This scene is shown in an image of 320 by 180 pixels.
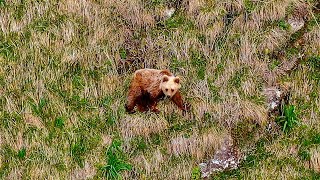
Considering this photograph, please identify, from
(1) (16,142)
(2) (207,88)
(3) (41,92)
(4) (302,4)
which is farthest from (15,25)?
(4) (302,4)

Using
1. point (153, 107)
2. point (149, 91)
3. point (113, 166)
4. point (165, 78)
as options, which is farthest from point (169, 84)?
point (113, 166)

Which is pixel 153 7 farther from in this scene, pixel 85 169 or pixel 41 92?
pixel 85 169

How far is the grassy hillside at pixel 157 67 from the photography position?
786 cm

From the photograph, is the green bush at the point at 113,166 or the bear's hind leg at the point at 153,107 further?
the bear's hind leg at the point at 153,107

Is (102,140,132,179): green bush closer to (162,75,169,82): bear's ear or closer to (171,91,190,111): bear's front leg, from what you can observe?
(171,91,190,111): bear's front leg

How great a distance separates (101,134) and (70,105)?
2.25 ft

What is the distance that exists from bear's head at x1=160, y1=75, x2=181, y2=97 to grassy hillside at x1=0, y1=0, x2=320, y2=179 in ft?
1.77

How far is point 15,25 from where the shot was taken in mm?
8609

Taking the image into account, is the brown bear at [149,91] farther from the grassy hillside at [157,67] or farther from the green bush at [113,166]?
the green bush at [113,166]

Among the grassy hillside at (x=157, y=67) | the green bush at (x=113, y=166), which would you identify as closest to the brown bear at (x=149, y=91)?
the grassy hillside at (x=157, y=67)

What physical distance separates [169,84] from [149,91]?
16.2 inches

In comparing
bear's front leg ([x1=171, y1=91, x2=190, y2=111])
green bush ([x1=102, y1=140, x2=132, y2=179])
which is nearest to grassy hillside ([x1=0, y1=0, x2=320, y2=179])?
green bush ([x1=102, y1=140, x2=132, y2=179])

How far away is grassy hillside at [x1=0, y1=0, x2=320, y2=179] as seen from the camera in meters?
7.86

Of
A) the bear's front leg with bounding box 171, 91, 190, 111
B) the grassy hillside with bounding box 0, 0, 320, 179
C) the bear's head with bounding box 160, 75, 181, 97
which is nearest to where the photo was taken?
the bear's head with bounding box 160, 75, 181, 97
